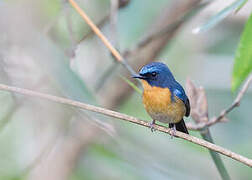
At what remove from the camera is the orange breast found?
3604mm

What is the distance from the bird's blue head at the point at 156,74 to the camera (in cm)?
361

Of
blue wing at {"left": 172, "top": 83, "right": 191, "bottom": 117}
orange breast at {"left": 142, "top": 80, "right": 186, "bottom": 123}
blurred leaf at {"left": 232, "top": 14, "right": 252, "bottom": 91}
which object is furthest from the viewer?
blue wing at {"left": 172, "top": 83, "right": 191, "bottom": 117}

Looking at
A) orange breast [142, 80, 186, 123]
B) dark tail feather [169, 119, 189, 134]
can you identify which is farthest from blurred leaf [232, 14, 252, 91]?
dark tail feather [169, 119, 189, 134]

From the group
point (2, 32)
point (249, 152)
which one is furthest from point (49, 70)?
point (249, 152)

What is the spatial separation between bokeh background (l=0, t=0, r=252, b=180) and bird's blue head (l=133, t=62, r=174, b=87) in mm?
397

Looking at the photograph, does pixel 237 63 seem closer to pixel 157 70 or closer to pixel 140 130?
pixel 157 70

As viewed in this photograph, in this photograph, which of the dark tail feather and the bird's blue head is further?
the dark tail feather

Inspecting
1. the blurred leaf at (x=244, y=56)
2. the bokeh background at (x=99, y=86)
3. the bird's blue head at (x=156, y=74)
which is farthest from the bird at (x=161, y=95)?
the blurred leaf at (x=244, y=56)

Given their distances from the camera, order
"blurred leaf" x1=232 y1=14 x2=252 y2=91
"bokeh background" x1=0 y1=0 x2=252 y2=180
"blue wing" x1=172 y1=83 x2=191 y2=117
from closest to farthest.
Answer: "blurred leaf" x1=232 y1=14 x2=252 y2=91, "bokeh background" x1=0 y1=0 x2=252 y2=180, "blue wing" x1=172 y1=83 x2=191 y2=117

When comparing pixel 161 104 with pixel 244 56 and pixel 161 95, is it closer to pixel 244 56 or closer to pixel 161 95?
pixel 161 95

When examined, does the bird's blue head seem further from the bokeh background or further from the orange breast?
the bokeh background

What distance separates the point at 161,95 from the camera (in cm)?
364

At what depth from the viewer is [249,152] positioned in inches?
165

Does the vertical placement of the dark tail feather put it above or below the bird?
below
